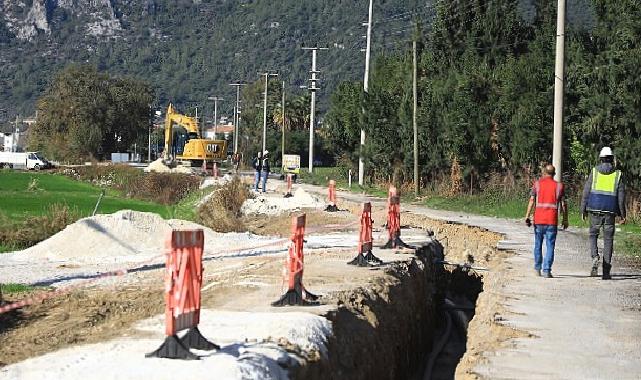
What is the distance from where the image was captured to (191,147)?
8050cm

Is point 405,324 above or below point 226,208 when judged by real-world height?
below

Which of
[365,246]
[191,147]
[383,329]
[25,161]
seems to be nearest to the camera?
[383,329]

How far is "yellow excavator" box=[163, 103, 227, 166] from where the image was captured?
7900 centimetres

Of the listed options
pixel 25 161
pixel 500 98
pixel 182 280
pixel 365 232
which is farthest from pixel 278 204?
pixel 25 161

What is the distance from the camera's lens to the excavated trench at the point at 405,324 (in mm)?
10828

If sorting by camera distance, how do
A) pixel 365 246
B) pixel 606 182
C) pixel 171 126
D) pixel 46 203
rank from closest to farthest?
pixel 606 182
pixel 365 246
pixel 46 203
pixel 171 126

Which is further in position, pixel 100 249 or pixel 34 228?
pixel 34 228

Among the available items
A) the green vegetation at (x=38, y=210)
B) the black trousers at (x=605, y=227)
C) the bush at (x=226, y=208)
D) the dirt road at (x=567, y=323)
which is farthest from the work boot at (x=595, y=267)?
the bush at (x=226, y=208)

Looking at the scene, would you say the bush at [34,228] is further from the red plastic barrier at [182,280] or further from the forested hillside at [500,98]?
the red plastic barrier at [182,280]

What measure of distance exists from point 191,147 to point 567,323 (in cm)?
6887

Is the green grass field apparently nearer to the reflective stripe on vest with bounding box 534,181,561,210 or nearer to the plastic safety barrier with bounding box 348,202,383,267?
the plastic safety barrier with bounding box 348,202,383,267

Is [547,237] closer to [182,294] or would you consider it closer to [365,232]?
[365,232]

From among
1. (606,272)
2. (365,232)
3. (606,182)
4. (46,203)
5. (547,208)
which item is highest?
(606,182)

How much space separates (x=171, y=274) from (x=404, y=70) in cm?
4760
